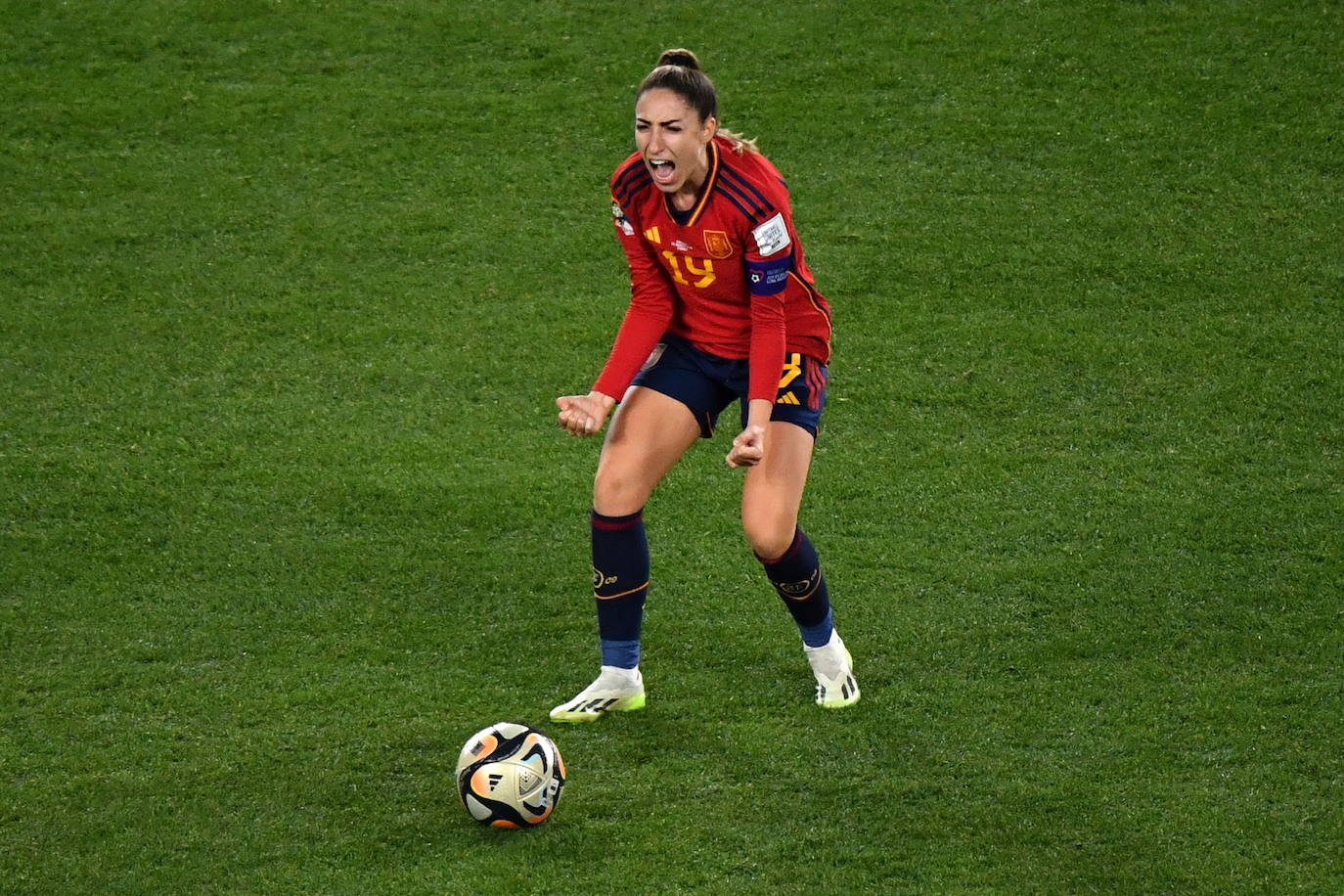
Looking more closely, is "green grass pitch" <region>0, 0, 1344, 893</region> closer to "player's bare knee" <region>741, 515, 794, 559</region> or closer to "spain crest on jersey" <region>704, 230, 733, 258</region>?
"player's bare knee" <region>741, 515, 794, 559</region>

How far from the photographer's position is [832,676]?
4891 mm

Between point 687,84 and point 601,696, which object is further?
point 601,696

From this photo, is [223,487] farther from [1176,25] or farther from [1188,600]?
[1176,25]

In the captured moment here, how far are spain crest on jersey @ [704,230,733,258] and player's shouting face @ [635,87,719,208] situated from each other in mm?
172

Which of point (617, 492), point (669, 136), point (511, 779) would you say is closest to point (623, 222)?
point (669, 136)

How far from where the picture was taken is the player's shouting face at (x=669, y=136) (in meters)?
4.28

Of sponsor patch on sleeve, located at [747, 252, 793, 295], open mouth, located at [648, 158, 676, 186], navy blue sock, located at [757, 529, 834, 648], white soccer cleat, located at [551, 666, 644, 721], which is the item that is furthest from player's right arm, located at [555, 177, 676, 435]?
white soccer cleat, located at [551, 666, 644, 721]

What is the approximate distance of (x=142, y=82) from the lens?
9.00 m

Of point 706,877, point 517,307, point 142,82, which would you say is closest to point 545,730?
point 706,877

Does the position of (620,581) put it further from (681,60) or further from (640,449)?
(681,60)

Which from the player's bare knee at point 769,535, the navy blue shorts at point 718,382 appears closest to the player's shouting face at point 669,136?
the navy blue shorts at point 718,382

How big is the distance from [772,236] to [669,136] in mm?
413

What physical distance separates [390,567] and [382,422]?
108 cm

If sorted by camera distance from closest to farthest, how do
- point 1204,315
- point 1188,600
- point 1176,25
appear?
1. point 1188,600
2. point 1204,315
3. point 1176,25
